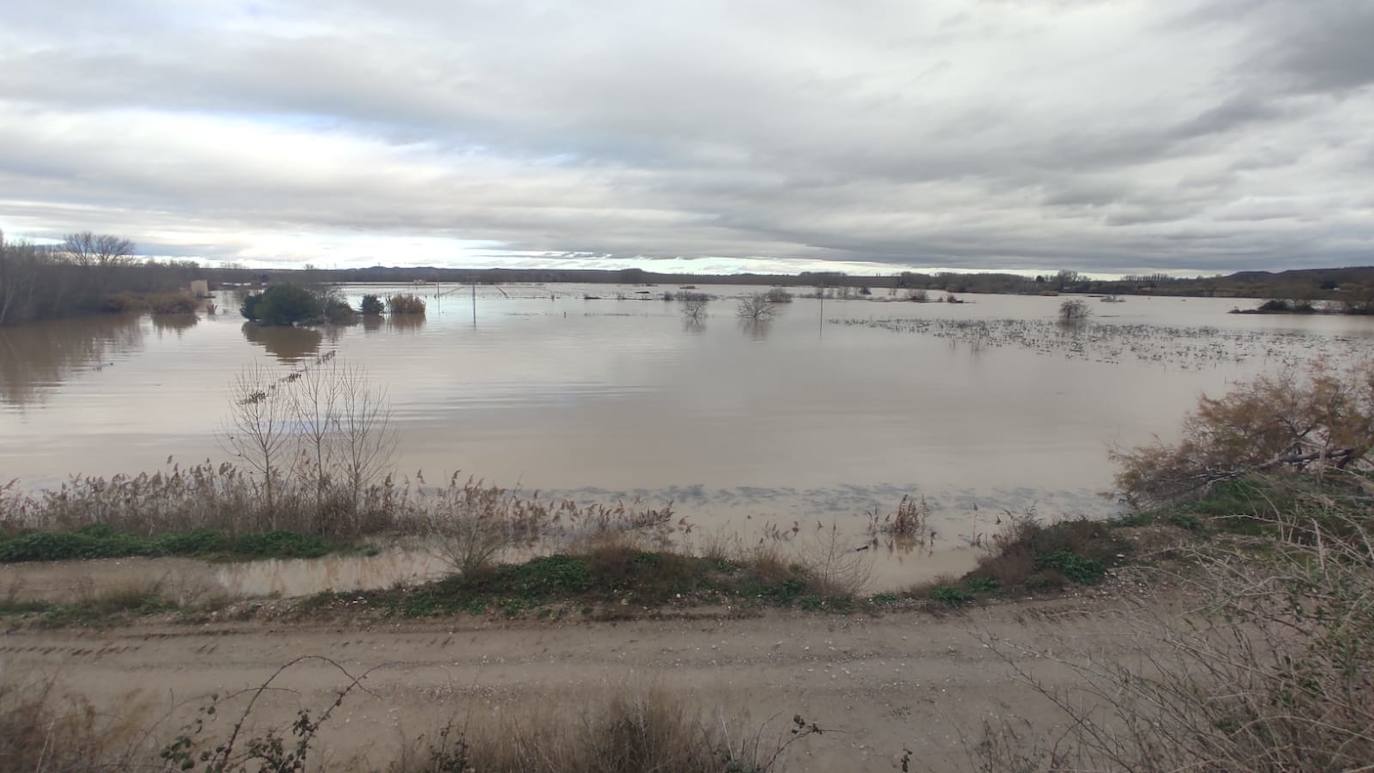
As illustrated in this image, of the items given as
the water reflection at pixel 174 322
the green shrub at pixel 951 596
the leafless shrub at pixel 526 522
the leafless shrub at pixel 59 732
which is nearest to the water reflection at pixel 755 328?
the leafless shrub at pixel 526 522

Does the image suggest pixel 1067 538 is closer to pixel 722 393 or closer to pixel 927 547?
pixel 927 547

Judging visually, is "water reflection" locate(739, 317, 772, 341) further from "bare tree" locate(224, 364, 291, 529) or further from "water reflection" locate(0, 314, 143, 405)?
"water reflection" locate(0, 314, 143, 405)

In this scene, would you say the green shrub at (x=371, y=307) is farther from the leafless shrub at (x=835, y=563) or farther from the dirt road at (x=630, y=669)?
the dirt road at (x=630, y=669)

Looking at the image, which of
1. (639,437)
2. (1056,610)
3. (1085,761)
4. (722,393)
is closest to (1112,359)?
(722,393)

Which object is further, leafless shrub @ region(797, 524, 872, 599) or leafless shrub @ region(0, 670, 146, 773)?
leafless shrub @ region(797, 524, 872, 599)

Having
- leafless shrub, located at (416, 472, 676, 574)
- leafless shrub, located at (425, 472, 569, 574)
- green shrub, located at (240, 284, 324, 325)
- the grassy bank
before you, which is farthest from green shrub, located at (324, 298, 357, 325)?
the grassy bank

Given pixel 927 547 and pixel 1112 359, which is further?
pixel 1112 359

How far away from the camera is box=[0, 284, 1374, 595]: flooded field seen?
12008mm

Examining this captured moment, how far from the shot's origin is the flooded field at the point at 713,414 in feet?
39.4

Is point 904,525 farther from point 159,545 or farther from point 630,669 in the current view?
point 159,545

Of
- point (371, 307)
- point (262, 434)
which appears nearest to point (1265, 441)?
point (262, 434)

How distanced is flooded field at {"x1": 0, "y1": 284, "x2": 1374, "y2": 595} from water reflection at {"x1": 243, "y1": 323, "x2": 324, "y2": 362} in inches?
15.3

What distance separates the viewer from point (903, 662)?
5.62 m

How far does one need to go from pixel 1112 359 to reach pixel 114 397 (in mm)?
40153
